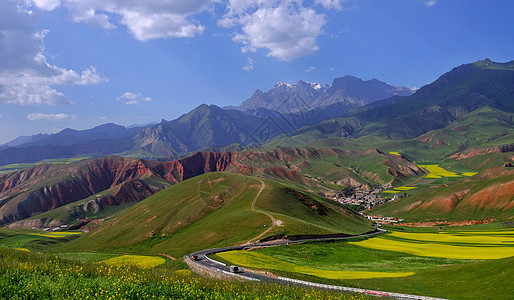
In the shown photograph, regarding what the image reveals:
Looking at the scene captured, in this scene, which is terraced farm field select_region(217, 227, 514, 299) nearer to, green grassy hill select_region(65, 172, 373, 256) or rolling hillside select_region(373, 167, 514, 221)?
green grassy hill select_region(65, 172, 373, 256)

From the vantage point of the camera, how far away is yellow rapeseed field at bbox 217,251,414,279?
2078 inches

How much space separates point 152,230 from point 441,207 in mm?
165869

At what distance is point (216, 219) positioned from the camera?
119m

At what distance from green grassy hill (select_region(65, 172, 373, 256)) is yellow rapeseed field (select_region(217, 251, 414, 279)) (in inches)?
840

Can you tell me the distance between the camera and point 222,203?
14450 centimetres

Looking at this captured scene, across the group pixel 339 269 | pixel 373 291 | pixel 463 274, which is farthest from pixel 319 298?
pixel 339 269

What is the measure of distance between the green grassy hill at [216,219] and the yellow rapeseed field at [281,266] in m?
21.3

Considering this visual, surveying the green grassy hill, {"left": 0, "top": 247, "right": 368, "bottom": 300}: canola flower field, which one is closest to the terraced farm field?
the green grassy hill

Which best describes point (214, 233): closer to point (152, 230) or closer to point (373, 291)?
point (152, 230)

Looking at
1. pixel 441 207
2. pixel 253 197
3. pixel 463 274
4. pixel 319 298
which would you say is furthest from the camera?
pixel 441 207

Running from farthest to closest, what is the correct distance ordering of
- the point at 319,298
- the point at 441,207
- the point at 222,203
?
the point at 441,207, the point at 222,203, the point at 319,298

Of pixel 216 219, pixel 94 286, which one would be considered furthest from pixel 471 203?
pixel 94 286

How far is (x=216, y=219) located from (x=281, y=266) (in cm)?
6310

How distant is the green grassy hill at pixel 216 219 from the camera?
97.2 meters
